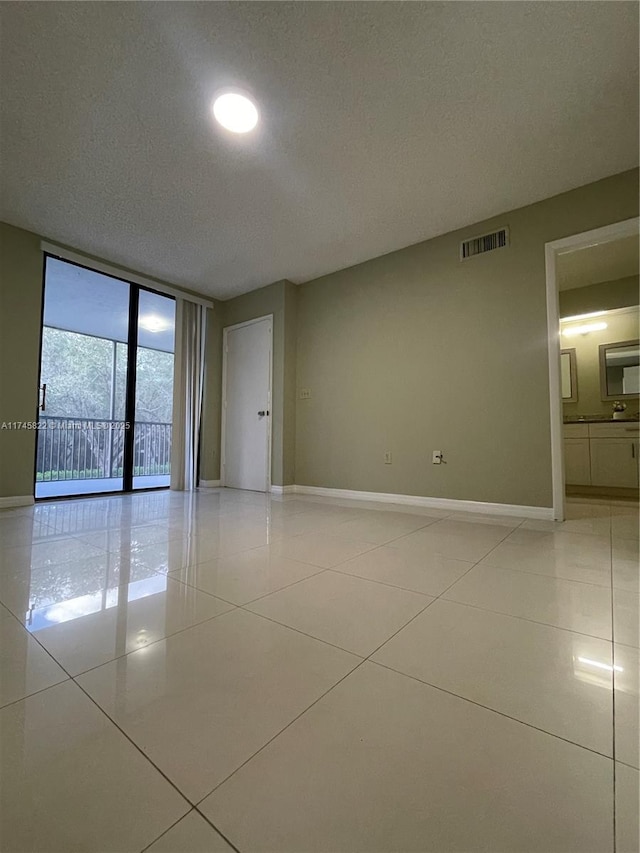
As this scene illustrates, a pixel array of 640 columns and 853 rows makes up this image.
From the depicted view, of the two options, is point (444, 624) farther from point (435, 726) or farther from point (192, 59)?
point (192, 59)

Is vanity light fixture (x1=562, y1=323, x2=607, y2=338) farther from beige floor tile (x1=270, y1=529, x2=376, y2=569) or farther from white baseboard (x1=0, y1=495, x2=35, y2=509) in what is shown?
white baseboard (x1=0, y1=495, x2=35, y2=509)

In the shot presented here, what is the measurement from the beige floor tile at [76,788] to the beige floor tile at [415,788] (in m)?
0.10

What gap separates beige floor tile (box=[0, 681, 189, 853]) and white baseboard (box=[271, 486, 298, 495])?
132 inches

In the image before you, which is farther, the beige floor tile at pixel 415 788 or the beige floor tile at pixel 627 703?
the beige floor tile at pixel 627 703

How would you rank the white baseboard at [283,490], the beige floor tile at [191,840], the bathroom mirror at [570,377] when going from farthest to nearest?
1. the bathroom mirror at [570,377]
2. the white baseboard at [283,490]
3. the beige floor tile at [191,840]


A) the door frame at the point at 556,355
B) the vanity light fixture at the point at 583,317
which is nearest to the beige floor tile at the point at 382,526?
the door frame at the point at 556,355

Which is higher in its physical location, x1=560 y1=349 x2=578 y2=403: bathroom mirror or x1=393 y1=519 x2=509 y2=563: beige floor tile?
x1=560 y1=349 x2=578 y2=403: bathroom mirror

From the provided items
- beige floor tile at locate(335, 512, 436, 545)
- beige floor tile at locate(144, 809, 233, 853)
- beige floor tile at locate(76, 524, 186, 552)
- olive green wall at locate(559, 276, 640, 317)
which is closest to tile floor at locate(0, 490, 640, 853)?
beige floor tile at locate(144, 809, 233, 853)

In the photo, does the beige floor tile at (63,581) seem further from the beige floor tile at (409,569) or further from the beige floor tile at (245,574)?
the beige floor tile at (409,569)

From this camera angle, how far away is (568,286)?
4316mm

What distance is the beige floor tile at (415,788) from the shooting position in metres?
0.52

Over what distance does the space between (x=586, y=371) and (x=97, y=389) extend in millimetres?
6529

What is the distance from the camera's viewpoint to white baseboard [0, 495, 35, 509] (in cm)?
311

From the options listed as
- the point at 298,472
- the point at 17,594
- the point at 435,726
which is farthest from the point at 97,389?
the point at 435,726
